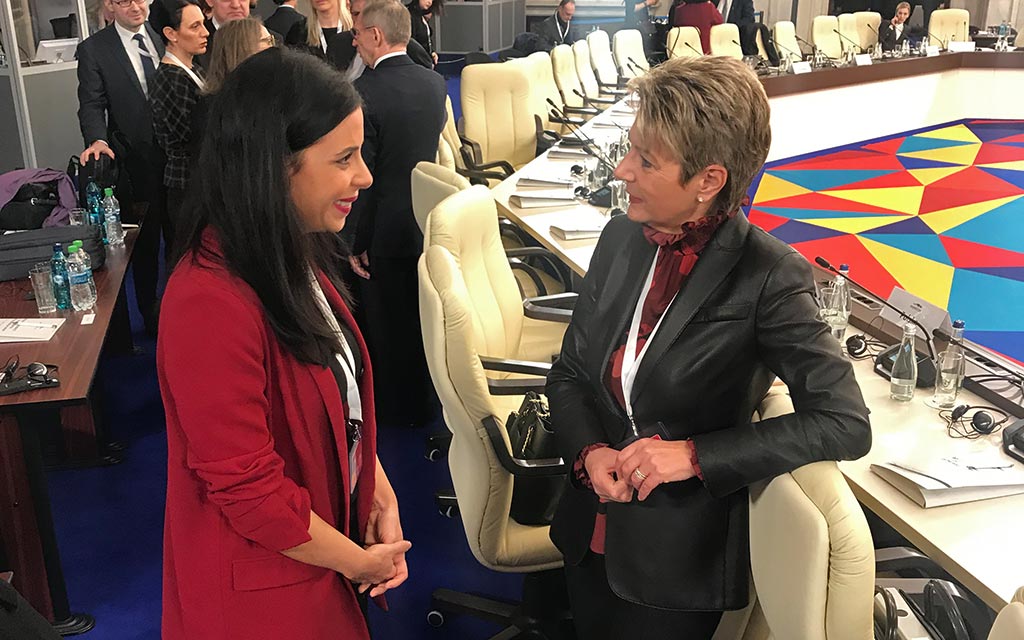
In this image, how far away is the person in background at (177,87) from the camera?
3.62 meters

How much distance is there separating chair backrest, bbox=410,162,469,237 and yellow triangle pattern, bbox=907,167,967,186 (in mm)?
5761

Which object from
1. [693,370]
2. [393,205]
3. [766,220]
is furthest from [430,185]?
[766,220]

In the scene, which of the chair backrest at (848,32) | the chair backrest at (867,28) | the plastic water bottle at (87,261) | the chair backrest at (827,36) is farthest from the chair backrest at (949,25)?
the plastic water bottle at (87,261)

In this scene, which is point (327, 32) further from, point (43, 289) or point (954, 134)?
point (954, 134)

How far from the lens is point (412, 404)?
3.68 meters

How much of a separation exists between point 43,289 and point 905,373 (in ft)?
8.38

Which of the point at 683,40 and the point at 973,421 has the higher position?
the point at 683,40

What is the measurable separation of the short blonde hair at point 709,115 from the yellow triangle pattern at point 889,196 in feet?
19.1

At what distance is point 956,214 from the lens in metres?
6.73

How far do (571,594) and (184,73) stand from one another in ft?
9.12

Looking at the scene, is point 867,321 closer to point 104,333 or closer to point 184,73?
point 104,333

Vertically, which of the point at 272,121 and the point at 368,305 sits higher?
the point at 272,121

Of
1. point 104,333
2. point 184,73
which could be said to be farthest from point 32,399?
point 184,73

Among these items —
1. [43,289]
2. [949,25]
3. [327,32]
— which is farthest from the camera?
[949,25]
